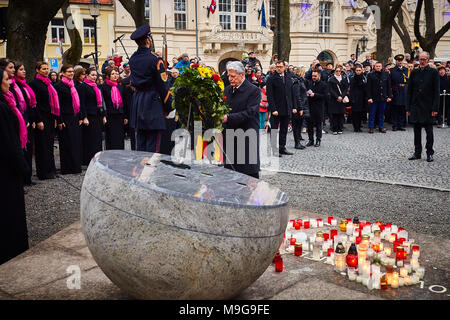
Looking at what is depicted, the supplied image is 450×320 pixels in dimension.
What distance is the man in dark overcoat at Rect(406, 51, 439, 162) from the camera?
11.8 metres

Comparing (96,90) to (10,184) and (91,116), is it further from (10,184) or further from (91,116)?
(10,184)

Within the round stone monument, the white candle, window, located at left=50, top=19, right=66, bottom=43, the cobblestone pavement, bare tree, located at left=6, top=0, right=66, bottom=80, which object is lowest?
the white candle

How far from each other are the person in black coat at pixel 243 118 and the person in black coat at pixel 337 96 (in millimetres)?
10812

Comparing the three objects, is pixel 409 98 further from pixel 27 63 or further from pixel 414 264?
pixel 27 63

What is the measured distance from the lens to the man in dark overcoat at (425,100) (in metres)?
11.8

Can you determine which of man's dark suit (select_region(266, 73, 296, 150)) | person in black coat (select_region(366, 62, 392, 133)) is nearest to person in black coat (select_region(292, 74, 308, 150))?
man's dark suit (select_region(266, 73, 296, 150))

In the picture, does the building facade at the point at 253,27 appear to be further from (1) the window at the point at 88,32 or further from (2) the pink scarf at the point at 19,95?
(2) the pink scarf at the point at 19,95

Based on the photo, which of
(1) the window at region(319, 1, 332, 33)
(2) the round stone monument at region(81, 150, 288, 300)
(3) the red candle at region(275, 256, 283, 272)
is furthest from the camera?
(1) the window at region(319, 1, 332, 33)

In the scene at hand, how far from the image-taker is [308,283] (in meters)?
4.69

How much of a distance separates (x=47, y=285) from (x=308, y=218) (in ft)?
12.1

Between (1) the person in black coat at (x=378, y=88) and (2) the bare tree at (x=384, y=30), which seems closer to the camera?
(1) the person in black coat at (x=378, y=88)

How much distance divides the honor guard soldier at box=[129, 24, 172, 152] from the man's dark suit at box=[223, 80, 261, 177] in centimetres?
101

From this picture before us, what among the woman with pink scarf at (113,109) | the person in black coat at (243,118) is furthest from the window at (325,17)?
the person in black coat at (243,118)

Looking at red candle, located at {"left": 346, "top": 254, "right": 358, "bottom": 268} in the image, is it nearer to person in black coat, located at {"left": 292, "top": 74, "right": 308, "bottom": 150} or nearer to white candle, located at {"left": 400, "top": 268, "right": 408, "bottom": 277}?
white candle, located at {"left": 400, "top": 268, "right": 408, "bottom": 277}
